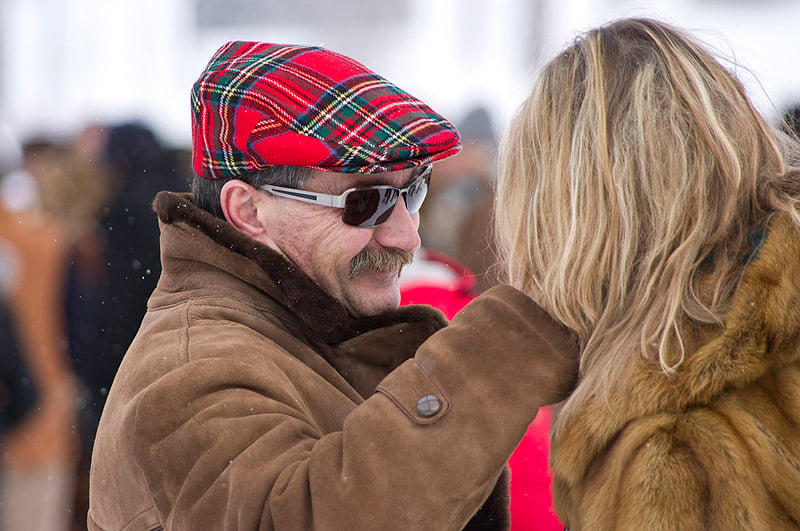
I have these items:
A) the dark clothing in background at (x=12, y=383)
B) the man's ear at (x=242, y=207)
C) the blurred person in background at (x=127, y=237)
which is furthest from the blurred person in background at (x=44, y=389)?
the man's ear at (x=242, y=207)

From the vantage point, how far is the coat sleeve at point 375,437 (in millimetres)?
1659

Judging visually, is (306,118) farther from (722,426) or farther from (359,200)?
(722,426)

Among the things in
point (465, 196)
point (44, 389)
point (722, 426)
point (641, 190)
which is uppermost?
point (641, 190)

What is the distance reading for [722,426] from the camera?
1.60 meters

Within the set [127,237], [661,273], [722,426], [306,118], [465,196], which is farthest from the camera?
[465,196]

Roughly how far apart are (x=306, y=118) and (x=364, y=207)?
0.84 ft

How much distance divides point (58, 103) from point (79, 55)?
475 mm

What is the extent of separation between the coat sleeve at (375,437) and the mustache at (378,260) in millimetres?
544

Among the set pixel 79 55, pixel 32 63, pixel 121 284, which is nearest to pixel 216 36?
pixel 79 55

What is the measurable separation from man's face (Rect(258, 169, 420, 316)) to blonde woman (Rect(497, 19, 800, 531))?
42 centimetres

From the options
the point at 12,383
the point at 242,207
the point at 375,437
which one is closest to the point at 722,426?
the point at 375,437

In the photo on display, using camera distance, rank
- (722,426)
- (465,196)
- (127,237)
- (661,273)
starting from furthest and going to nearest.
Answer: (465,196)
(127,237)
(661,273)
(722,426)

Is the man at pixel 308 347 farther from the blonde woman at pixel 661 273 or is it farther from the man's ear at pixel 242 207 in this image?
the blonde woman at pixel 661 273

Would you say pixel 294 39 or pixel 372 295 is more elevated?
pixel 372 295
